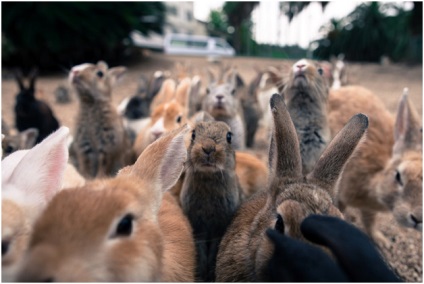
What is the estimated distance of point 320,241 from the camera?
1154 millimetres

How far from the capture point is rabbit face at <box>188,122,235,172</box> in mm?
2504

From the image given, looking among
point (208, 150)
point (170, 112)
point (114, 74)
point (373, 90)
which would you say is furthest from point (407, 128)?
point (373, 90)

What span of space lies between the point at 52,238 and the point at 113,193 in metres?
0.24

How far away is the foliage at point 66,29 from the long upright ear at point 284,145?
530 inches

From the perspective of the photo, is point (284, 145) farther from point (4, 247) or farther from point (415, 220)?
point (415, 220)

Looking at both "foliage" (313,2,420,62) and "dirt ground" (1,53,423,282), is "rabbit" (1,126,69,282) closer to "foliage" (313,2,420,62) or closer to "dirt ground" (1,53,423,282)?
"dirt ground" (1,53,423,282)

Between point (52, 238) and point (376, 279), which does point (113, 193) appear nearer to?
point (52, 238)

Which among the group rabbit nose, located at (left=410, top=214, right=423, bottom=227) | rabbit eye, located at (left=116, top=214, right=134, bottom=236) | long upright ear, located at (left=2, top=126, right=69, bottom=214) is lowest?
rabbit nose, located at (left=410, top=214, right=423, bottom=227)

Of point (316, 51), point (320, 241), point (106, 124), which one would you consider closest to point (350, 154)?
point (320, 241)

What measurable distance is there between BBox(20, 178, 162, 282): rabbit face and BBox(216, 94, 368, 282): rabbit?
47 centimetres

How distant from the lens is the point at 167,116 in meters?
3.78

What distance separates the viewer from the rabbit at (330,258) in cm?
109

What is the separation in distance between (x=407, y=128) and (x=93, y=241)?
2.85m

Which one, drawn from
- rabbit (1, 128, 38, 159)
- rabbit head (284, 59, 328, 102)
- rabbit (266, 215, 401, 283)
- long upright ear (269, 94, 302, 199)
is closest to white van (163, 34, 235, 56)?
rabbit (1, 128, 38, 159)
